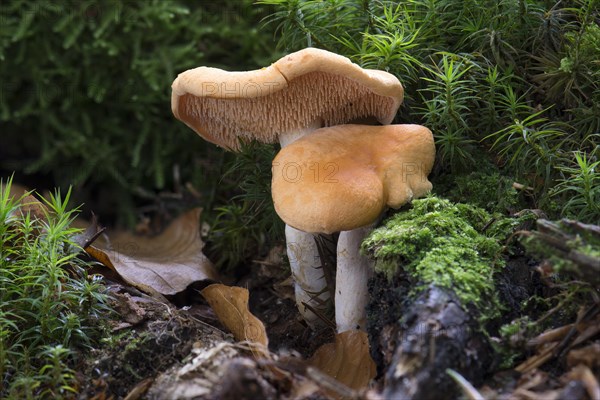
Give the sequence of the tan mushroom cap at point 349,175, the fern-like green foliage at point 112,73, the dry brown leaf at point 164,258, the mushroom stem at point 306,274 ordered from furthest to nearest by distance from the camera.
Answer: the fern-like green foliage at point 112,73
the dry brown leaf at point 164,258
the mushroom stem at point 306,274
the tan mushroom cap at point 349,175

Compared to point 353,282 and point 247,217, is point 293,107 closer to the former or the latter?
point 353,282

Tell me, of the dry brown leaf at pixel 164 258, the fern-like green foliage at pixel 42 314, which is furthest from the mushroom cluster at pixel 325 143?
the fern-like green foliage at pixel 42 314

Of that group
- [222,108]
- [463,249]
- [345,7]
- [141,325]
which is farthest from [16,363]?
[345,7]

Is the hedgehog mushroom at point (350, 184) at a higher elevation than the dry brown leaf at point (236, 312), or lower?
higher

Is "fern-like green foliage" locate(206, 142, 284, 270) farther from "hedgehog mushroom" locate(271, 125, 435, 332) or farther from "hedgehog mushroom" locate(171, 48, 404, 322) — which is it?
"hedgehog mushroom" locate(271, 125, 435, 332)

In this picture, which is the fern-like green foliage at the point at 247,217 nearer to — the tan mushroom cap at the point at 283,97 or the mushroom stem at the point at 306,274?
the tan mushroom cap at the point at 283,97

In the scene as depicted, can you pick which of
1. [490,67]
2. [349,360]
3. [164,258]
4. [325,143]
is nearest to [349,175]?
[325,143]

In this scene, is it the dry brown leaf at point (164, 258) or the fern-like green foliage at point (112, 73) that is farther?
the fern-like green foliage at point (112, 73)

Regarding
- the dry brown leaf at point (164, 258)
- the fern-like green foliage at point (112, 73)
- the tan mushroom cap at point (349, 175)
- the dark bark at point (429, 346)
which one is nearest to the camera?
the dark bark at point (429, 346)
